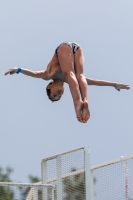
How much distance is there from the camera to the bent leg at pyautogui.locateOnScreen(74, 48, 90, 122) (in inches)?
408

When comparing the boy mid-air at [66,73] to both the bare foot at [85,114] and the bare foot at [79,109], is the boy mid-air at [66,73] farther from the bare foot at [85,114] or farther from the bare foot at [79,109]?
the bare foot at [85,114]

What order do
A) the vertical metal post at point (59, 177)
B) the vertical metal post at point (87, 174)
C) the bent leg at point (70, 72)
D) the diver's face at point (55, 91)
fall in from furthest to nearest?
the diver's face at point (55, 91) → the vertical metal post at point (87, 174) → the vertical metal post at point (59, 177) → the bent leg at point (70, 72)

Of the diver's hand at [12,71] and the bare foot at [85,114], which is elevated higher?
the diver's hand at [12,71]

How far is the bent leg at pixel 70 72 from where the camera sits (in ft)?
34.4

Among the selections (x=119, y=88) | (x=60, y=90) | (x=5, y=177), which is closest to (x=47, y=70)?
(x=60, y=90)

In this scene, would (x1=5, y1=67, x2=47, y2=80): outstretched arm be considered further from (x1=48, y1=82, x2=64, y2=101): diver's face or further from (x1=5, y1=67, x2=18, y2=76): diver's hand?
(x1=48, y1=82, x2=64, y2=101): diver's face

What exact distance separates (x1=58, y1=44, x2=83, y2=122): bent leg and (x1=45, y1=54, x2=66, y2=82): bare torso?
218mm

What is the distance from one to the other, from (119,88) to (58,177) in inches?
80.9

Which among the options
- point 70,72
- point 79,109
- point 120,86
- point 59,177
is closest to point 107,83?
point 120,86

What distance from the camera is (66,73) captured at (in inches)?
435

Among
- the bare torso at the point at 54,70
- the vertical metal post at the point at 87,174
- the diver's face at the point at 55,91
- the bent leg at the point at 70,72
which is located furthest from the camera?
the bare torso at the point at 54,70

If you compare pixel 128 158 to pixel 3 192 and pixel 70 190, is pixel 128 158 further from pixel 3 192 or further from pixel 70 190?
pixel 3 192

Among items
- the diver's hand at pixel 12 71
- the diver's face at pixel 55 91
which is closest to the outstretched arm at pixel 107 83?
the diver's face at pixel 55 91

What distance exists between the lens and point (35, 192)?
1099 centimetres
